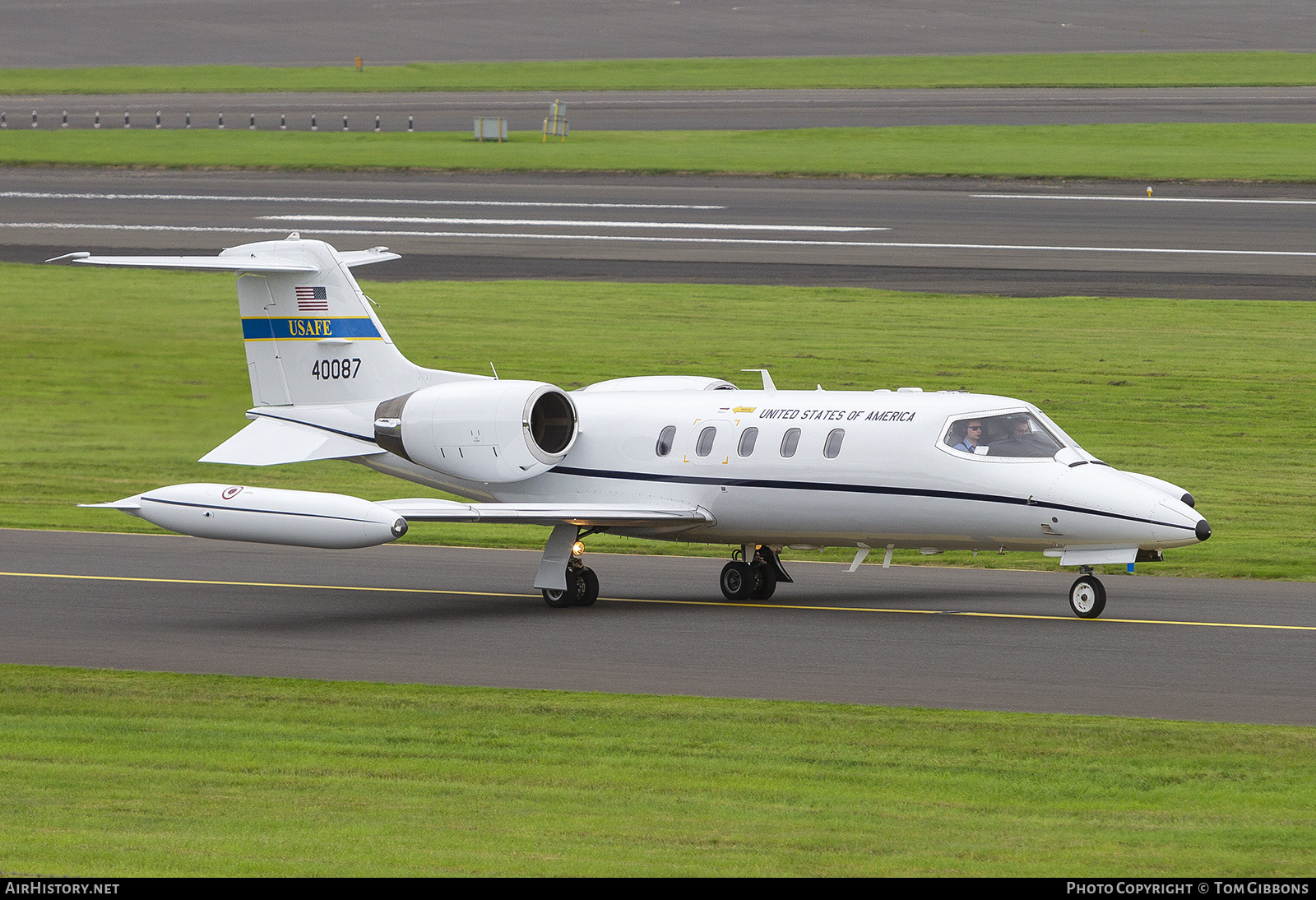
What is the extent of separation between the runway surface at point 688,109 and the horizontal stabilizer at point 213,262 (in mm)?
53891

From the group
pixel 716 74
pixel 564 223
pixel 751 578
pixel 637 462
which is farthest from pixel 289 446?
pixel 716 74

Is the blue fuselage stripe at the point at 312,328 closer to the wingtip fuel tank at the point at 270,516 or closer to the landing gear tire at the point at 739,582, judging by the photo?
the wingtip fuel tank at the point at 270,516

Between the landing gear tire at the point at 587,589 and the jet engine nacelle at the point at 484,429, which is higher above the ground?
the jet engine nacelle at the point at 484,429

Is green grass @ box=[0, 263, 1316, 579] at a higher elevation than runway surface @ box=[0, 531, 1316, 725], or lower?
higher

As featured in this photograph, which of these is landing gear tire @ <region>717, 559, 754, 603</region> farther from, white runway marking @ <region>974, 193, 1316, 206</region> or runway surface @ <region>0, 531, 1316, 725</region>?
white runway marking @ <region>974, 193, 1316, 206</region>

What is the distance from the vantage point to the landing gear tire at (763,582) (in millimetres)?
24234

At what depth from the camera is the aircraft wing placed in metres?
22.3

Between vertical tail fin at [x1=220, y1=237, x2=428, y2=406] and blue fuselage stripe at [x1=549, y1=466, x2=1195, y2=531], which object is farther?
vertical tail fin at [x1=220, y1=237, x2=428, y2=406]

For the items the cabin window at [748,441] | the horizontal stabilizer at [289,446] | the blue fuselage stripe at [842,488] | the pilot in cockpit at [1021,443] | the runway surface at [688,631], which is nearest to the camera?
the runway surface at [688,631]

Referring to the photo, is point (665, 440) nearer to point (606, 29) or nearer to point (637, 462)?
point (637, 462)

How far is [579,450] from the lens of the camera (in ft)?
81.2

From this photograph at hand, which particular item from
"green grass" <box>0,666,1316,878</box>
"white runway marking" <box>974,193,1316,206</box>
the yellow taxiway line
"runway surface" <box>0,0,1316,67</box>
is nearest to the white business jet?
the yellow taxiway line

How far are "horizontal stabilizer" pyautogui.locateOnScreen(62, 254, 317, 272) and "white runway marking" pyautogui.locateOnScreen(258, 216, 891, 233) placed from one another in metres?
31.0

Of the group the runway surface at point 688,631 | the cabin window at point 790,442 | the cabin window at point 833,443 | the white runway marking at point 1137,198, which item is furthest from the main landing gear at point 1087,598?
the white runway marking at point 1137,198
